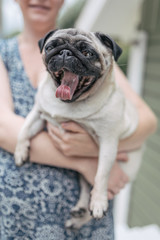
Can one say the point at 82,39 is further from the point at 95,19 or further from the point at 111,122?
the point at 95,19

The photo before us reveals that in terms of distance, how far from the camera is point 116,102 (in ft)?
2.82

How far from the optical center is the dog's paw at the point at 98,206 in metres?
0.81

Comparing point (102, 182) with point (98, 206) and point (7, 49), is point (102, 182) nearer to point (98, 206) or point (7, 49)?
point (98, 206)

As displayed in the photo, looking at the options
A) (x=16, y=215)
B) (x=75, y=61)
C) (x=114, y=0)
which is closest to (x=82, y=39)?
(x=75, y=61)

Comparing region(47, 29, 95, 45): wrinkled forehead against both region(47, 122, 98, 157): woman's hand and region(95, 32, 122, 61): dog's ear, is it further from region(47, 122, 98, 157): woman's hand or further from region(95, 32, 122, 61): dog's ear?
region(47, 122, 98, 157): woman's hand

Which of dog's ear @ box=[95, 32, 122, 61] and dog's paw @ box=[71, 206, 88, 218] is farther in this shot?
dog's paw @ box=[71, 206, 88, 218]

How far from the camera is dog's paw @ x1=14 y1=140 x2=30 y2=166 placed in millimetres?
896

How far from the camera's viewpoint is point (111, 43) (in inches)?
24.3

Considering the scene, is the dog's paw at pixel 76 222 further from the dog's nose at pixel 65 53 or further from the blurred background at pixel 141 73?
the blurred background at pixel 141 73

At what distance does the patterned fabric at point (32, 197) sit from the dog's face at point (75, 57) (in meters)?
0.37

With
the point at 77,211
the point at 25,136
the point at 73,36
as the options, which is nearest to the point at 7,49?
the point at 25,136

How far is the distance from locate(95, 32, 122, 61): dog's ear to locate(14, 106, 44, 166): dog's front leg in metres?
0.39

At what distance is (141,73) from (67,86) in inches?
104

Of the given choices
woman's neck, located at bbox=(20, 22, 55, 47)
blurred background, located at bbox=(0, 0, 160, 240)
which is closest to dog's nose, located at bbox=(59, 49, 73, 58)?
woman's neck, located at bbox=(20, 22, 55, 47)
